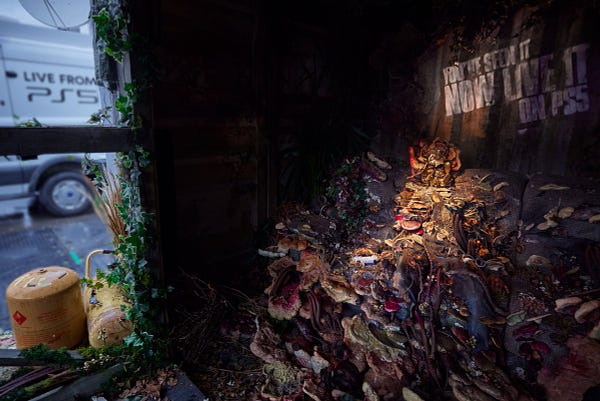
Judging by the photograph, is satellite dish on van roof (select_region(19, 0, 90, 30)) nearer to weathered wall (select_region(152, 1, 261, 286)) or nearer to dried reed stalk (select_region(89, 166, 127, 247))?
weathered wall (select_region(152, 1, 261, 286))

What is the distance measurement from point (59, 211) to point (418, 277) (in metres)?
9.09

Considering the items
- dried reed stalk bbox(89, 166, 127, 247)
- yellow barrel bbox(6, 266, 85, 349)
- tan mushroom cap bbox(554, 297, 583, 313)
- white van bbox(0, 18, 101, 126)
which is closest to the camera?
tan mushroom cap bbox(554, 297, 583, 313)

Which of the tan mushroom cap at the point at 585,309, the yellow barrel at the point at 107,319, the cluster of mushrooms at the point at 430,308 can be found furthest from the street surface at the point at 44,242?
the tan mushroom cap at the point at 585,309

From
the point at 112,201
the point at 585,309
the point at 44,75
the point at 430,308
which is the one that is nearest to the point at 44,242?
the point at 44,75

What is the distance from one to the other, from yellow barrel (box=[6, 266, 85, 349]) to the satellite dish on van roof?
2.60 metres

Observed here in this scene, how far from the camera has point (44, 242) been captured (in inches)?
265

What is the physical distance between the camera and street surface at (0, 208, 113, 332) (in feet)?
18.8

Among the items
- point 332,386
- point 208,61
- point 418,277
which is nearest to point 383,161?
point 418,277

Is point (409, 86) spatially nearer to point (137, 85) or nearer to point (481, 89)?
point (481, 89)

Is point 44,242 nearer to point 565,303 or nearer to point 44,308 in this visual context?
point 44,308

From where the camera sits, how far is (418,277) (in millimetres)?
3131

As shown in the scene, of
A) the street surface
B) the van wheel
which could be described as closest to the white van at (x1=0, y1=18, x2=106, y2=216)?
the van wheel

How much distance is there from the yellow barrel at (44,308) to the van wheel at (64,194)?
545 centimetres

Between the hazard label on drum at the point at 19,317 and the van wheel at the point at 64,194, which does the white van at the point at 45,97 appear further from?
the hazard label on drum at the point at 19,317
